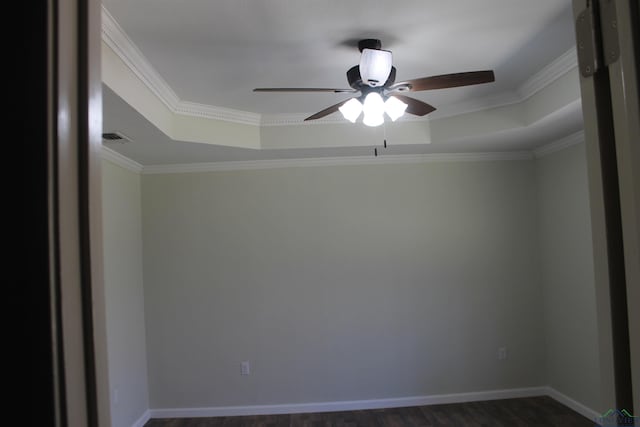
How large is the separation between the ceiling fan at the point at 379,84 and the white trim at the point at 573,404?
312 centimetres

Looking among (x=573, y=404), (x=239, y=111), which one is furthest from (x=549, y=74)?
(x=573, y=404)

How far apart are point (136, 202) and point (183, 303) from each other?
1.11m

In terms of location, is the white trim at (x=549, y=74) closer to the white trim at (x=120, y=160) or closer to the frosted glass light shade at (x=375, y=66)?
the frosted glass light shade at (x=375, y=66)

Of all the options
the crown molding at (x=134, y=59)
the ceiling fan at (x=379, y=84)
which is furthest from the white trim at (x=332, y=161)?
the ceiling fan at (x=379, y=84)

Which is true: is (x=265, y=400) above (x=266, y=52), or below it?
below

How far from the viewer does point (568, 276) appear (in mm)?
3717

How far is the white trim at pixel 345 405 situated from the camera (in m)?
3.88

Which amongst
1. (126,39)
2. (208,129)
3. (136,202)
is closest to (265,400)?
(136,202)

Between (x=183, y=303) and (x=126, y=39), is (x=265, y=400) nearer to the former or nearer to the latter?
(x=183, y=303)

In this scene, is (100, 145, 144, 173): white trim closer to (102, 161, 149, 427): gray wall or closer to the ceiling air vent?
(102, 161, 149, 427): gray wall

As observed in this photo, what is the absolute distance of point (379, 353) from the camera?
13.2 ft

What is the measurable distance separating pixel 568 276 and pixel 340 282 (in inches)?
85.0

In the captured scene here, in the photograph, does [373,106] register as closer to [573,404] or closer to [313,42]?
[313,42]

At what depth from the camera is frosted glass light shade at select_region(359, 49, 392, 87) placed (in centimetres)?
198
